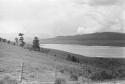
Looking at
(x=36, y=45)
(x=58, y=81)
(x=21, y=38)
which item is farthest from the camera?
(x=21, y=38)

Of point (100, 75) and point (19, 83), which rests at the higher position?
point (19, 83)

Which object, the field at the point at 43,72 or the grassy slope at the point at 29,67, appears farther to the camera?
the grassy slope at the point at 29,67

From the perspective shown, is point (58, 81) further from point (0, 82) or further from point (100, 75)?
point (100, 75)

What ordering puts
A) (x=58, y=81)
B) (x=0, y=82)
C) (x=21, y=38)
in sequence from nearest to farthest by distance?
(x=0, y=82), (x=58, y=81), (x=21, y=38)

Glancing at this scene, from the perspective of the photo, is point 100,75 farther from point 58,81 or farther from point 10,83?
point 10,83

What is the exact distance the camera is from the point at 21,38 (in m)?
93.6

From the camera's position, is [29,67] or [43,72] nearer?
[43,72]

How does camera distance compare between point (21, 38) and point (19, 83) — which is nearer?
point (19, 83)

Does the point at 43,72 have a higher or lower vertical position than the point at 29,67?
lower

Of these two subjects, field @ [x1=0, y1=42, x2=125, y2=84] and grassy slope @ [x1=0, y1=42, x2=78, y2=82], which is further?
grassy slope @ [x1=0, y1=42, x2=78, y2=82]

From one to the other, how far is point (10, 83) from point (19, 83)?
134 cm

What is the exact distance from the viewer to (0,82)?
11188 millimetres

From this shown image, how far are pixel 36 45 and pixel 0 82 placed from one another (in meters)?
A: 75.1

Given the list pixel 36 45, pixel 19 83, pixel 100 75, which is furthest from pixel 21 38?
pixel 19 83
